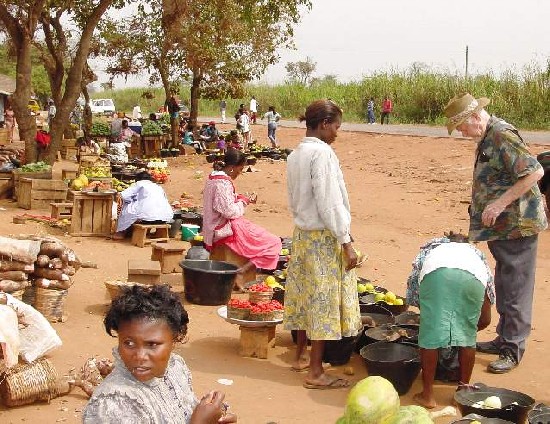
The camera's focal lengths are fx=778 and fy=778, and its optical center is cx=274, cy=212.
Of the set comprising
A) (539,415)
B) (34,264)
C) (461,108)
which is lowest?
(539,415)

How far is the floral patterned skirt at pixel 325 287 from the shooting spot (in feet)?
18.6

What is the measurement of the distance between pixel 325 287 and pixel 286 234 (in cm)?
729

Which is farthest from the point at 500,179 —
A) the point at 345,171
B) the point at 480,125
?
the point at 345,171

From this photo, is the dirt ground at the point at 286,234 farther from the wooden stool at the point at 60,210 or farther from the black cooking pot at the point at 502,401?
the black cooking pot at the point at 502,401

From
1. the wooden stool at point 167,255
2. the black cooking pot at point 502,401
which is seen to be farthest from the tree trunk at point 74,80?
the black cooking pot at point 502,401

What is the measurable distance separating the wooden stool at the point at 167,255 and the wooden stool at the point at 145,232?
1.64 m

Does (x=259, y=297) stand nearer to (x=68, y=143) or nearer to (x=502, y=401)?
(x=502, y=401)

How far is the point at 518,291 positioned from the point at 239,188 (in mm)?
12692

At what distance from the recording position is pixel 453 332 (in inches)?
205

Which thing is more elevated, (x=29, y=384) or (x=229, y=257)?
(x=229, y=257)

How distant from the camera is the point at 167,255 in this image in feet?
31.4

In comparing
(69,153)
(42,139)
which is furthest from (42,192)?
(69,153)

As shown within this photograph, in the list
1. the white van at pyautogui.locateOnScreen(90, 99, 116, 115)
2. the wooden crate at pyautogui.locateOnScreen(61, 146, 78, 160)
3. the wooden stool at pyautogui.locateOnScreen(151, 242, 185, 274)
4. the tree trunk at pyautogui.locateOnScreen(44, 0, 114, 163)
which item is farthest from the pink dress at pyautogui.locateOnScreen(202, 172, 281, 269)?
the white van at pyautogui.locateOnScreen(90, 99, 116, 115)

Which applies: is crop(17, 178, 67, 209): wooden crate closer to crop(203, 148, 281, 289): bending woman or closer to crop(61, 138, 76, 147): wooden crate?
crop(203, 148, 281, 289): bending woman
